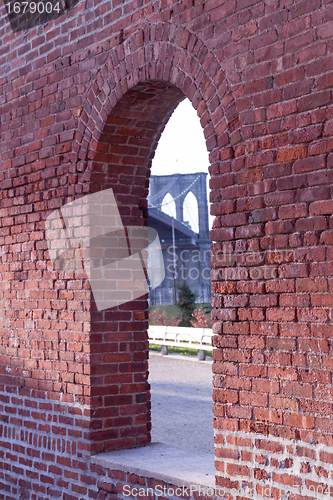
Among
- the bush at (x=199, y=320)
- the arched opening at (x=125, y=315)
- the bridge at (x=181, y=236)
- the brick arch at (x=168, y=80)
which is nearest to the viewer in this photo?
the brick arch at (x=168, y=80)

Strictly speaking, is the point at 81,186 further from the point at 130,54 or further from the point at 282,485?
the point at 282,485

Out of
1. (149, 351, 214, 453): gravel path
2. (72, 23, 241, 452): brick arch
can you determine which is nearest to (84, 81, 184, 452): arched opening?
(72, 23, 241, 452): brick arch

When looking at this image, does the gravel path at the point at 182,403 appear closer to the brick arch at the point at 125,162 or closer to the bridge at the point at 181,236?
the brick arch at the point at 125,162

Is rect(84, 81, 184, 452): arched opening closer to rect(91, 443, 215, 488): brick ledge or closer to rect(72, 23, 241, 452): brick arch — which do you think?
rect(72, 23, 241, 452): brick arch

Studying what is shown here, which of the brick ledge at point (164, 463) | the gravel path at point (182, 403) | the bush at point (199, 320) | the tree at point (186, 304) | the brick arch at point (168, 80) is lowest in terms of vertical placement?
the gravel path at point (182, 403)

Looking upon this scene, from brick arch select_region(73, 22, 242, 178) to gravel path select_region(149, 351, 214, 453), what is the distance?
12.5ft

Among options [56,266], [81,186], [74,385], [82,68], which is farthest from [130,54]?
[74,385]

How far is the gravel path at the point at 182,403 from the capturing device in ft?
21.9

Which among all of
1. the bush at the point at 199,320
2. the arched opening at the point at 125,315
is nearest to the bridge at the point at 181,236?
the bush at the point at 199,320

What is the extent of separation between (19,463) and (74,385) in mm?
930

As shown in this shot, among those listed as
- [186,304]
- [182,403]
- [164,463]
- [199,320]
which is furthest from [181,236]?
[164,463]

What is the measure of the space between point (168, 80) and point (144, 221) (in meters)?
1.06

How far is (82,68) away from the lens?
381 centimetres

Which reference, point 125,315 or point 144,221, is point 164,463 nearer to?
point 125,315
